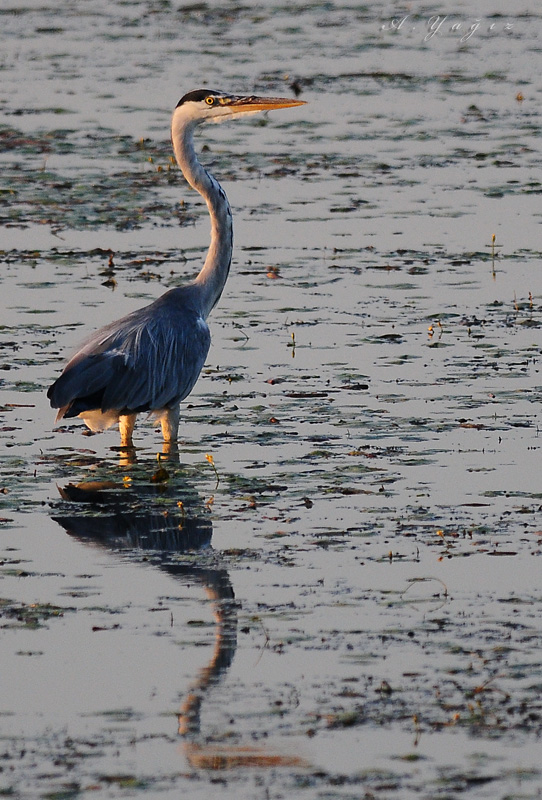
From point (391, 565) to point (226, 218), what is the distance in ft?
11.6

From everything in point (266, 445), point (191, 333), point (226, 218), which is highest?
point (226, 218)

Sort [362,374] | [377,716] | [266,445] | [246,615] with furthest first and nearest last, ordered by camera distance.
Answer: [362,374]
[266,445]
[246,615]
[377,716]

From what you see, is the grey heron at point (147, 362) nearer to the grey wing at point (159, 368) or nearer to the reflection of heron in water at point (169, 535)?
the grey wing at point (159, 368)

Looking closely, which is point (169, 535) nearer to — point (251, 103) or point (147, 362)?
point (147, 362)

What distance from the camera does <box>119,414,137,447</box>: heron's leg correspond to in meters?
8.94

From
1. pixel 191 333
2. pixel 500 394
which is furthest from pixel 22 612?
pixel 500 394

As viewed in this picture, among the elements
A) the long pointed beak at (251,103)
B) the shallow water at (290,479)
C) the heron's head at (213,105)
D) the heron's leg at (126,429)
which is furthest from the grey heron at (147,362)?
the long pointed beak at (251,103)

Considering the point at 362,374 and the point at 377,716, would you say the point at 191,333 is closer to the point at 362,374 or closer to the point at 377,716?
the point at 362,374

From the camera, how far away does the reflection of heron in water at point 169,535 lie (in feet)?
19.0

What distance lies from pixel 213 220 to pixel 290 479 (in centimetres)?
235

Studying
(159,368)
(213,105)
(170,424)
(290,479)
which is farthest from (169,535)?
(213,105)

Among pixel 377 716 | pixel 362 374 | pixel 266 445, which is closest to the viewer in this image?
pixel 377 716

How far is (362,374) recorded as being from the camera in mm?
9820

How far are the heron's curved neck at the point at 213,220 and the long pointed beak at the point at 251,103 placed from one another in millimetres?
293
